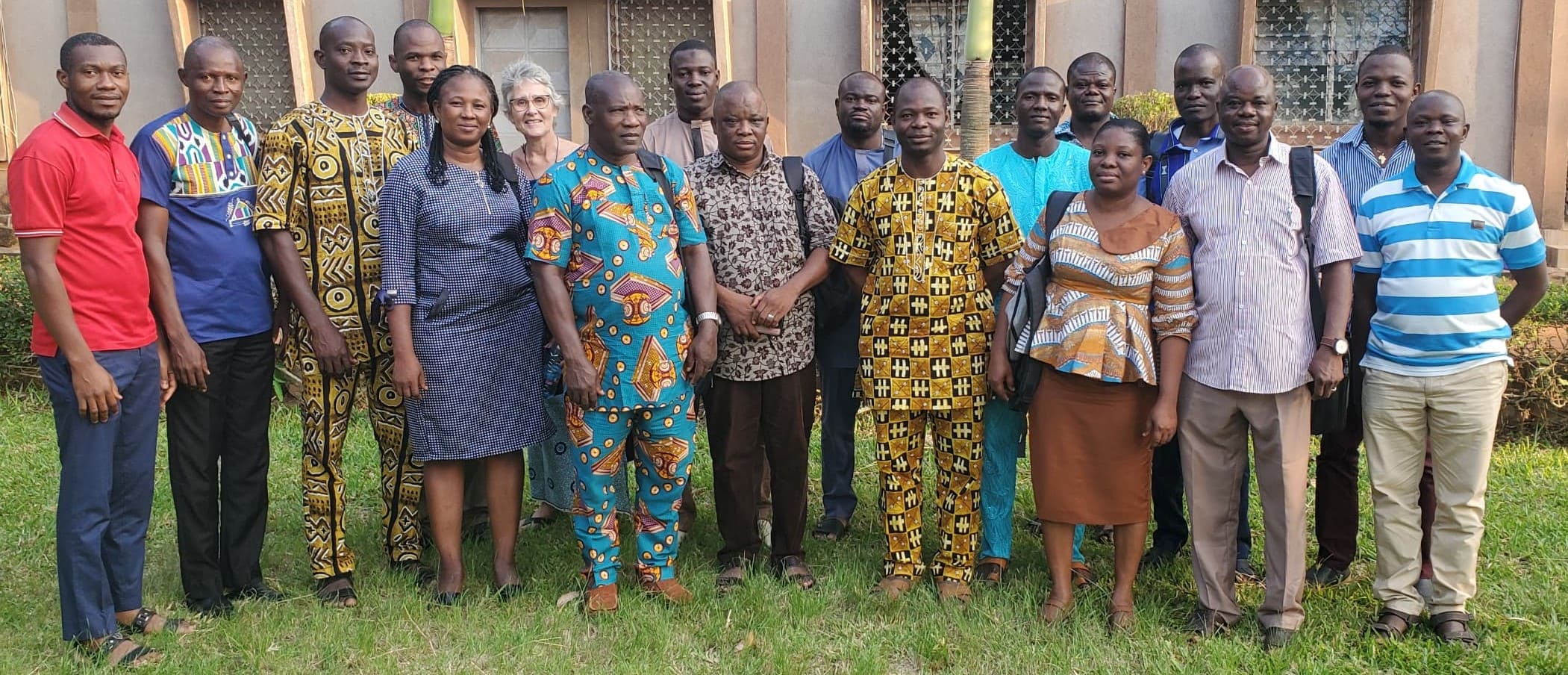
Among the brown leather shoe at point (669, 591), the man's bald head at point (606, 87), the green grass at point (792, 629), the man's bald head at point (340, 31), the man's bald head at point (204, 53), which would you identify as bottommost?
the green grass at point (792, 629)

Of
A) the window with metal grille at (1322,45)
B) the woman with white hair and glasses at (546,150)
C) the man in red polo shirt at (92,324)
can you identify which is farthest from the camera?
the window with metal grille at (1322,45)

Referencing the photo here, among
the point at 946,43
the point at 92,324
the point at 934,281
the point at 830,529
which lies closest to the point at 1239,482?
the point at 934,281

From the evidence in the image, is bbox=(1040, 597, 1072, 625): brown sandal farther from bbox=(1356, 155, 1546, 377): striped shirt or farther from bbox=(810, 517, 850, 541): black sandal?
bbox=(1356, 155, 1546, 377): striped shirt

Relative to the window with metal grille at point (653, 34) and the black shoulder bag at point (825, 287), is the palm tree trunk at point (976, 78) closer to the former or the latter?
the window with metal grille at point (653, 34)

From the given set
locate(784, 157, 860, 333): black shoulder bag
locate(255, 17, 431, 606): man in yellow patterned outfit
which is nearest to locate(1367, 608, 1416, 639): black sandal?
locate(784, 157, 860, 333): black shoulder bag

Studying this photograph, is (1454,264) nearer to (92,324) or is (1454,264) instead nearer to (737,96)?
(737,96)

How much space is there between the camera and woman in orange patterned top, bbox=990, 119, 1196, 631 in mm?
3693

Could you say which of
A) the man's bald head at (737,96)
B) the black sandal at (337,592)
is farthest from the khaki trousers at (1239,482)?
the black sandal at (337,592)

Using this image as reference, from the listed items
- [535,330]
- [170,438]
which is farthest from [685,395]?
[170,438]

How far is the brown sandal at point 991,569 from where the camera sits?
14.2ft

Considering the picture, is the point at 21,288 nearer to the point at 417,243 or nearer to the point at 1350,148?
the point at 417,243

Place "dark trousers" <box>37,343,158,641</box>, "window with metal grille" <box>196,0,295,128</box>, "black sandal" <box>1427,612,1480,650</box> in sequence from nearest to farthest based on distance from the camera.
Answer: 1. "dark trousers" <box>37,343,158,641</box>
2. "black sandal" <box>1427,612,1480,650</box>
3. "window with metal grille" <box>196,0,295,128</box>

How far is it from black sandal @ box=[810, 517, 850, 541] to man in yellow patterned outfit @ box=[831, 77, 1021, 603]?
859 millimetres

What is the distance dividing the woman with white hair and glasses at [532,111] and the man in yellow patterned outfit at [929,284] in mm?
1283
